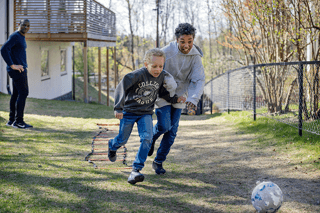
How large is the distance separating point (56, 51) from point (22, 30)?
1284 centimetres

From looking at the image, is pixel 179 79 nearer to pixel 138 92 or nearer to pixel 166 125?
pixel 166 125

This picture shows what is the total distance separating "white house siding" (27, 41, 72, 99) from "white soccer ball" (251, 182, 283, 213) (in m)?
14.6

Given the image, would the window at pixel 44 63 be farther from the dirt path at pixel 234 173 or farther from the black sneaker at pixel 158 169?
the black sneaker at pixel 158 169

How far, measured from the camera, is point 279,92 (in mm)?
8242

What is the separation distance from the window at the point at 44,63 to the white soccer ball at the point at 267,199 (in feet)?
52.6

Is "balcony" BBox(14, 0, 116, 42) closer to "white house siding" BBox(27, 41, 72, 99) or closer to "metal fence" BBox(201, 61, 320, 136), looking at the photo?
"white house siding" BBox(27, 41, 72, 99)

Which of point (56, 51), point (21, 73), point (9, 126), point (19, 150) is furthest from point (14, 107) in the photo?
point (56, 51)

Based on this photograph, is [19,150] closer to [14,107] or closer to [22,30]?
[14,107]

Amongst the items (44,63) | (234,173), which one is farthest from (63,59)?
(234,173)

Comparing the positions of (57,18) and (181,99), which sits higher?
(57,18)

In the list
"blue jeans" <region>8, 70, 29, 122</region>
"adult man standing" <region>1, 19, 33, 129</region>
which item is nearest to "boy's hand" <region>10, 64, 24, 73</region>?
"adult man standing" <region>1, 19, 33, 129</region>

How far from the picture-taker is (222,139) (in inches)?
282

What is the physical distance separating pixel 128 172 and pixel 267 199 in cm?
202

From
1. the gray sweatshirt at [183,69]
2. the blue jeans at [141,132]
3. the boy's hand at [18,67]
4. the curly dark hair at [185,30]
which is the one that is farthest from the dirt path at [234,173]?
the boy's hand at [18,67]
